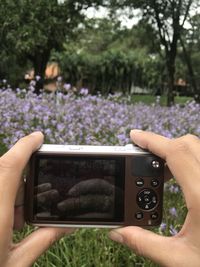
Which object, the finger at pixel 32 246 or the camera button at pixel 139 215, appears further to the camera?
the camera button at pixel 139 215

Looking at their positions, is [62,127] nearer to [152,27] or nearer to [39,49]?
[152,27]

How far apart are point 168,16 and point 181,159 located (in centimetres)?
1372

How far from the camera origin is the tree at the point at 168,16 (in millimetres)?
13953

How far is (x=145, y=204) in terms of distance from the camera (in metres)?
1.56

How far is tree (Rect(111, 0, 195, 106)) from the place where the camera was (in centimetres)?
1395

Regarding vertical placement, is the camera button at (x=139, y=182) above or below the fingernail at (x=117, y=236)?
above

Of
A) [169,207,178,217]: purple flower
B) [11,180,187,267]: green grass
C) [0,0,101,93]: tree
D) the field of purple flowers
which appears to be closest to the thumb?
the field of purple flowers

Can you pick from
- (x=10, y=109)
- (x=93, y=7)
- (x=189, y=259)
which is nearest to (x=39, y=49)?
(x=93, y=7)

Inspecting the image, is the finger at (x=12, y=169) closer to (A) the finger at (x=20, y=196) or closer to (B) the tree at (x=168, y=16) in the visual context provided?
(A) the finger at (x=20, y=196)

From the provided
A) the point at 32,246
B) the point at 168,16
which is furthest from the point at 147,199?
the point at 168,16

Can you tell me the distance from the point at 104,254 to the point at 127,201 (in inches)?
45.2

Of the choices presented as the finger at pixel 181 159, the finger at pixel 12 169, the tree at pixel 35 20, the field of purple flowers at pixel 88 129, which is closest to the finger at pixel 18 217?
the finger at pixel 12 169

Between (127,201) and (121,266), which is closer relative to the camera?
(127,201)

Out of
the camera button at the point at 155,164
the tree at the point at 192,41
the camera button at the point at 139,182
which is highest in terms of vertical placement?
the tree at the point at 192,41
